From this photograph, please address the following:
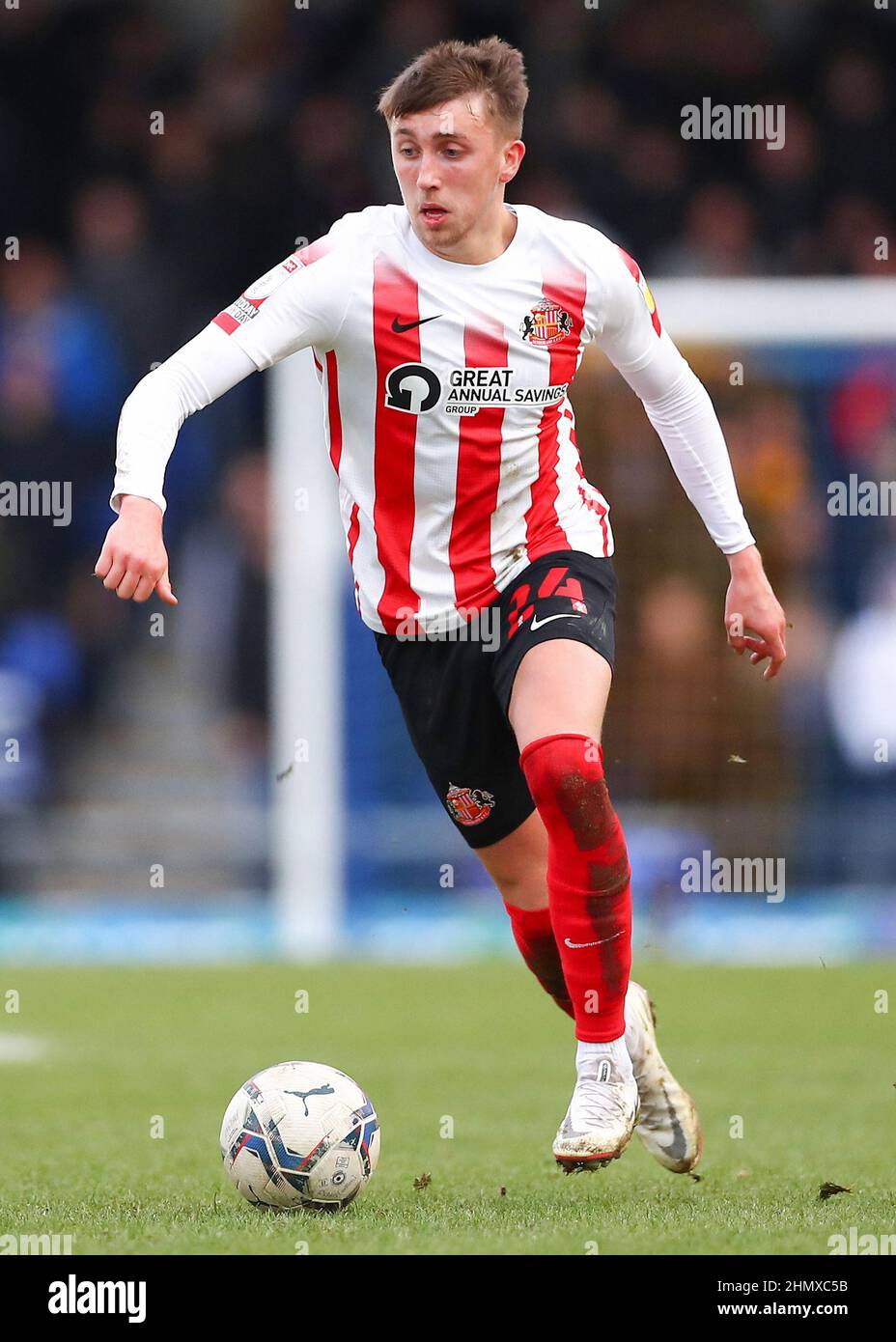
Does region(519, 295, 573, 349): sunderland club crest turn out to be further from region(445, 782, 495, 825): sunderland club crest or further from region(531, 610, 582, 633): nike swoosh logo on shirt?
region(445, 782, 495, 825): sunderland club crest

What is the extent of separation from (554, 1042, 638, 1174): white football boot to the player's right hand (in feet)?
4.69

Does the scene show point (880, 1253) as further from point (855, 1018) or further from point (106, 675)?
point (106, 675)

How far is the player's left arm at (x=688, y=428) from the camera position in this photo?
4711 millimetres

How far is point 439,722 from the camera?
4812 millimetres

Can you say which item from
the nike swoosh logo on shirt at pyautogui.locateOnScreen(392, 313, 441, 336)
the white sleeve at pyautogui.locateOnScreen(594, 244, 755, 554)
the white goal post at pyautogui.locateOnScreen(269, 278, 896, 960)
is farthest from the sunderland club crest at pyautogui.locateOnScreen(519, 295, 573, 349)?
the white goal post at pyautogui.locateOnScreen(269, 278, 896, 960)

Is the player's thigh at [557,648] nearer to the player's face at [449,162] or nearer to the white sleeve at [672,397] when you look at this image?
the white sleeve at [672,397]

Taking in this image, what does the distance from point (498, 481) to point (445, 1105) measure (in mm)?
2356

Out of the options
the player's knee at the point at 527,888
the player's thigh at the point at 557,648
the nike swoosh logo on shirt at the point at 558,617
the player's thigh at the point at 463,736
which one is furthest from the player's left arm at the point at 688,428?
the player's knee at the point at 527,888

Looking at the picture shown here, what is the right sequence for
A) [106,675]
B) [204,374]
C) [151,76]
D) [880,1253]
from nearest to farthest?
[880,1253]
[204,374]
[106,675]
[151,76]

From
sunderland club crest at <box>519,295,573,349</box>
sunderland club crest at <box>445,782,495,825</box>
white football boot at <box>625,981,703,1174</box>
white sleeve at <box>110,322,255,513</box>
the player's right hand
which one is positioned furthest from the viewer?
sunderland club crest at <box>445,782,495,825</box>

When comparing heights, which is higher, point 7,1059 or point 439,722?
point 439,722

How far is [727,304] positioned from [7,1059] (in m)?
6.04

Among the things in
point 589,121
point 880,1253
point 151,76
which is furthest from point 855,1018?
point 151,76

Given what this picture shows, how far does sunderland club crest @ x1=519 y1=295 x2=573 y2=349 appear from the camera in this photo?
459 centimetres
